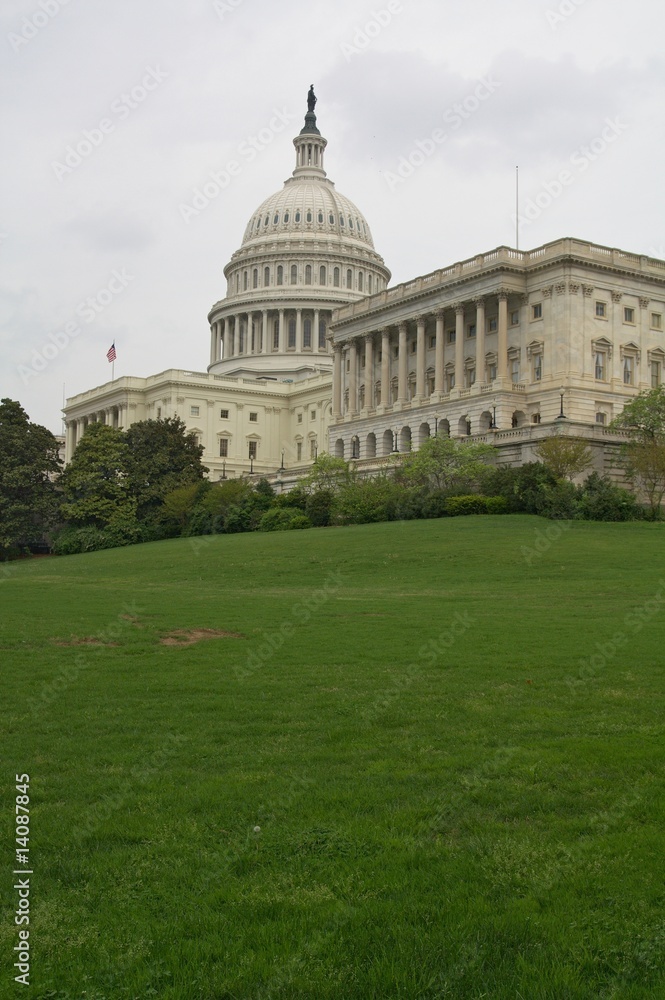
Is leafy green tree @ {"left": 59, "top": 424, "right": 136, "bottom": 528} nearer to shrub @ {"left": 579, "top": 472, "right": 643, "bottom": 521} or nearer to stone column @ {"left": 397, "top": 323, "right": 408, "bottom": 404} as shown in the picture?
stone column @ {"left": 397, "top": 323, "right": 408, "bottom": 404}

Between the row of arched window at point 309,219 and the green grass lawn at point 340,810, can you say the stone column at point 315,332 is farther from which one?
the green grass lawn at point 340,810

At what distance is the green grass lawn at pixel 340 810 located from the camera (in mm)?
7531

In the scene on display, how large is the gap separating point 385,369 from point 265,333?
5525cm

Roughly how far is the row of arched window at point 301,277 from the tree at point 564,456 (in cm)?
10078

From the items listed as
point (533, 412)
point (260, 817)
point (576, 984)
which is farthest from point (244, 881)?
point (533, 412)

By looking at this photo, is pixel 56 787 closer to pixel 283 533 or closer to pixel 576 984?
pixel 576 984

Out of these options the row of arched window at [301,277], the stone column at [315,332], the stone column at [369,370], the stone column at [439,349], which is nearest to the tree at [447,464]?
the stone column at [439,349]

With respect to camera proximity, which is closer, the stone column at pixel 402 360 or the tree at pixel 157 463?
the tree at pixel 157 463

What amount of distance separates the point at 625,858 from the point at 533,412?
82.3 metres

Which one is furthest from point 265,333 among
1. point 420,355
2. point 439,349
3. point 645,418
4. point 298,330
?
point 645,418

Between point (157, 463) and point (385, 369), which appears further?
point (385, 369)

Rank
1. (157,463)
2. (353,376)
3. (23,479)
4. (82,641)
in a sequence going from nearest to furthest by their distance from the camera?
1. (82,641)
2. (157,463)
3. (23,479)
4. (353,376)

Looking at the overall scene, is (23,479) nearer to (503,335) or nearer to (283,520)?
(283,520)

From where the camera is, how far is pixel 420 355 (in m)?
103
